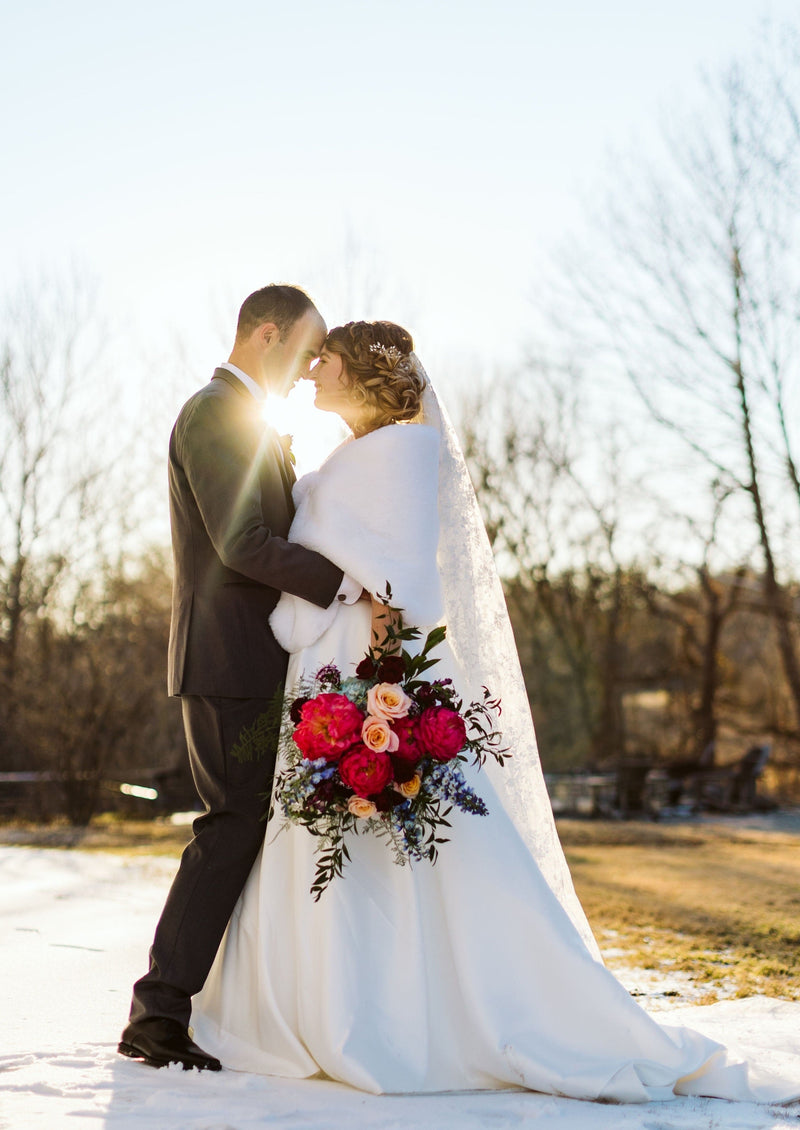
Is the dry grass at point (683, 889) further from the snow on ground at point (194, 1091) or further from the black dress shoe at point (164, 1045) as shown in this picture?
the black dress shoe at point (164, 1045)

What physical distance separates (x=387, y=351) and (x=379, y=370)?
0.21 feet

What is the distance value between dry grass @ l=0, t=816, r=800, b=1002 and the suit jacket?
7.37ft

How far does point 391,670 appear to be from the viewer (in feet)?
9.61

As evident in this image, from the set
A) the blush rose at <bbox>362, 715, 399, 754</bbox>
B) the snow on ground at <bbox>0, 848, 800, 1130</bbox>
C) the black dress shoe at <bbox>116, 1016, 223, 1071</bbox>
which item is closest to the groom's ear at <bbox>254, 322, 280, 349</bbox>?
the blush rose at <bbox>362, 715, 399, 754</bbox>

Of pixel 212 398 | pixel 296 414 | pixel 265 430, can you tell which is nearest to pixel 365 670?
pixel 265 430

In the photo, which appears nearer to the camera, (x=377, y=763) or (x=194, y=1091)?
(x=194, y=1091)

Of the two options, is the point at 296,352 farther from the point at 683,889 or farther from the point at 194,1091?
the point at 683,889

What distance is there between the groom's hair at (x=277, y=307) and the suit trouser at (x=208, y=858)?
1.14m

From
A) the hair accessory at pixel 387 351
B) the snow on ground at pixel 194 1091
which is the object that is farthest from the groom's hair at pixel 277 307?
the snow on ground at pixel 194 1091

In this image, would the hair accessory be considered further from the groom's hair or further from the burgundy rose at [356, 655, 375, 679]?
the burgundy rose at [356, 655, 375, 679]

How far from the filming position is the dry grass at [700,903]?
466 centimetres

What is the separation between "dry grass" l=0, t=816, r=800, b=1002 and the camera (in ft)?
15.6

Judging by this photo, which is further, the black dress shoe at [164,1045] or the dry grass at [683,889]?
the dry grass at [683,889]

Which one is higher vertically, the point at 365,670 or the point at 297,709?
the point at 365,670
